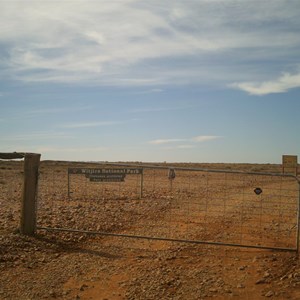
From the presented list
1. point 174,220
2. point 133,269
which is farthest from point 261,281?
point 174,220

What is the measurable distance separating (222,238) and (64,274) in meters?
4.01

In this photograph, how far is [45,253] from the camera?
800 cm

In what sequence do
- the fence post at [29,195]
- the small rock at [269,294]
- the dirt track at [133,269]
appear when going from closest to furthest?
the small rock at [269,294]
the dirt track at [133,269]
the fence post at [29,195]

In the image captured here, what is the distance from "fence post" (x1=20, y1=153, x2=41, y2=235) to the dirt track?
0.28 m

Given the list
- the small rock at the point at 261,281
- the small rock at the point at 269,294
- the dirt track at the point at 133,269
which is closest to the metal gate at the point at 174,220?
the dirt track at the point at 133,269

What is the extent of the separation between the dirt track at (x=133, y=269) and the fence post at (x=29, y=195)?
0.28 metres

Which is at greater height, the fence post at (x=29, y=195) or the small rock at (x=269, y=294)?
the fence post at (x=29, y=195)

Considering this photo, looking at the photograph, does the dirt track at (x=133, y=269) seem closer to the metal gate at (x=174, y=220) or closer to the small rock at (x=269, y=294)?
the small rock at (x=269, y=294)

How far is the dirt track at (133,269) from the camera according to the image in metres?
6.25

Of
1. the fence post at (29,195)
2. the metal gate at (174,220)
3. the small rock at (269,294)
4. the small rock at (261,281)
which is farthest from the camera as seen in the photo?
the metal gate at (174,220)

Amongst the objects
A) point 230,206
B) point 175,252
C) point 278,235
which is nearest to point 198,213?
point 230,206

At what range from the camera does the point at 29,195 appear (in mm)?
8820

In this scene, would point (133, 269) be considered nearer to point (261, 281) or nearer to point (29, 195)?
point (261, 281)

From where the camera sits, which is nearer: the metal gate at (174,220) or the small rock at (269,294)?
the small rock at (269,294)
